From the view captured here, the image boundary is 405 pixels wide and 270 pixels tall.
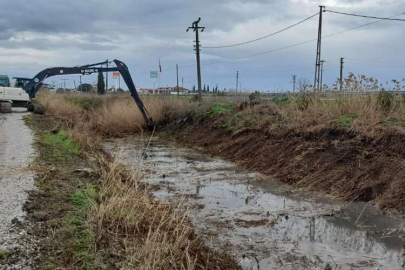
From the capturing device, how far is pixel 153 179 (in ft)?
37.2

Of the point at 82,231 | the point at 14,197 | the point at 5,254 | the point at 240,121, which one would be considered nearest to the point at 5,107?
the point at 240,121

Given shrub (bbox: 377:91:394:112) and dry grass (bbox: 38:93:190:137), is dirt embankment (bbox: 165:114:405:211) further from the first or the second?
dry grass (bbox: 38:93:190:137)

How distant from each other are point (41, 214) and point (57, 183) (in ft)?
6.86

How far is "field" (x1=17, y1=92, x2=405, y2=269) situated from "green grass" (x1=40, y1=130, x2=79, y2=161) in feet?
→ 0.12

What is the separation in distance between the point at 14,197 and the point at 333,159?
760cm

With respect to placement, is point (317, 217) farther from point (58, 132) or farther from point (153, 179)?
point (58, 132)

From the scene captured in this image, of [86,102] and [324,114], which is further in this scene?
[86,102]

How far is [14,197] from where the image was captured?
242 inches

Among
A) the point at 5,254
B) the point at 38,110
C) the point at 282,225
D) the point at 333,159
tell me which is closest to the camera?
the point at 5,254

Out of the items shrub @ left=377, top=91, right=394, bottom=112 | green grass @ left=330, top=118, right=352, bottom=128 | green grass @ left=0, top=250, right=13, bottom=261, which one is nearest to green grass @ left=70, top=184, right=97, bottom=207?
green grass @ left=0, top=250, right=13, bottom=261

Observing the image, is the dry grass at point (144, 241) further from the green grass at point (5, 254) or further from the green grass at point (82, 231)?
the green grass at point (5, 254)

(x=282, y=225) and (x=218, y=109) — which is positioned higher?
(x=218, y=109)

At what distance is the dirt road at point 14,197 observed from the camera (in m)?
4.19

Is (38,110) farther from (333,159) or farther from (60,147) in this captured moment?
(333,159)
